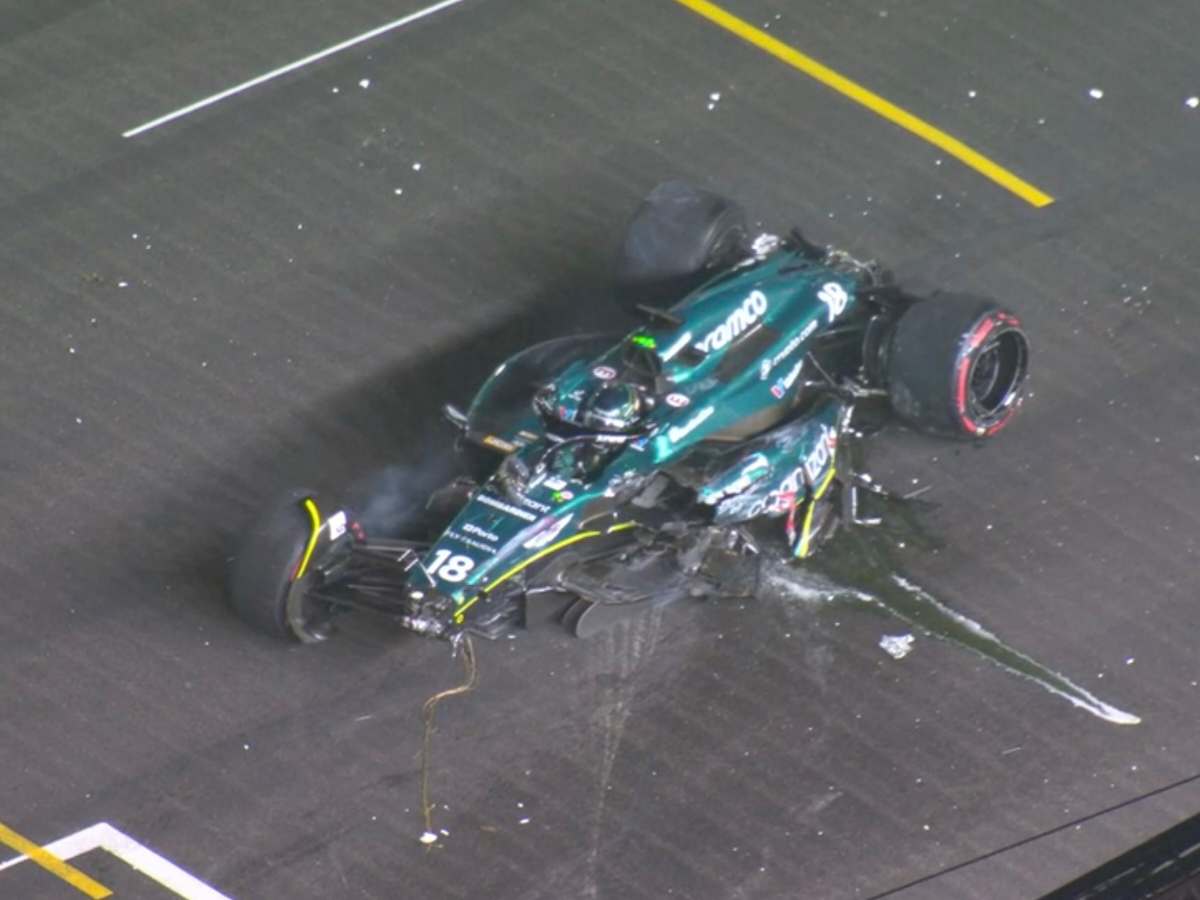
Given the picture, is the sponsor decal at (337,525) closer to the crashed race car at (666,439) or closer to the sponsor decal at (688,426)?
the crashed race car at (666,439)

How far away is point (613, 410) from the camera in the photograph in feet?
50.1

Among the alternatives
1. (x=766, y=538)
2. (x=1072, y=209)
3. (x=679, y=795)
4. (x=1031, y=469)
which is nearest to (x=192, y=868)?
(x=679, y=795)

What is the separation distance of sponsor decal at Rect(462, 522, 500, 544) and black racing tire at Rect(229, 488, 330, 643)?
34.4 inches

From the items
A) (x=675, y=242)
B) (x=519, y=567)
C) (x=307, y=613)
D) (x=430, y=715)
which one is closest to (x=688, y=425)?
(x=519, y=567)

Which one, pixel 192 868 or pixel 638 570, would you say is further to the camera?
pixel 638 570

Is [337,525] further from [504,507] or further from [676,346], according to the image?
[676,346]

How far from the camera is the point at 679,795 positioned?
14867mm

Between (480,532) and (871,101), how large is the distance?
6303 millimetres

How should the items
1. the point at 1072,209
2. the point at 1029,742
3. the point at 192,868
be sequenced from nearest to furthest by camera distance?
the point at 192,868, the point at 1029,742, the point at 1072,209

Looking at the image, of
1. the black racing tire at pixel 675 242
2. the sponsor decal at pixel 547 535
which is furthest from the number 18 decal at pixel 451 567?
the black racing tire at pixel 675 242

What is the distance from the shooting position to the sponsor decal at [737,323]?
15922 mm

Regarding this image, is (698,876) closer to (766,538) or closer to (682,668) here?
(682,668)

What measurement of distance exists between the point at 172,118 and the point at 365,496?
4286 mm

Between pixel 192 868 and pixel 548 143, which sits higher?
pixel 548 143
